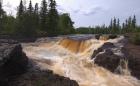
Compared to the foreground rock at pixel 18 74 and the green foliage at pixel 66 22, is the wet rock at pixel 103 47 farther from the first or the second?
the green foliage at pixel 66 22

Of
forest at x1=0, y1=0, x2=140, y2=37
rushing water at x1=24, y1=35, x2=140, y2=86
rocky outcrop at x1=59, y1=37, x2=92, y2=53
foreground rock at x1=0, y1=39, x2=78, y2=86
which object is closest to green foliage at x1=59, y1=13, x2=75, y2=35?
forest at x1=0, y1=0, x2=140, y2=37

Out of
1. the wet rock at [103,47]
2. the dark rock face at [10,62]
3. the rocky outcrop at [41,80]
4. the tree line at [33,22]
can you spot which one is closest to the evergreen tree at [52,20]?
the tree line at [33,22]


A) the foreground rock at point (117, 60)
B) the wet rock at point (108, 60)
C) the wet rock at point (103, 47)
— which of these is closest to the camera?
the foreground rock at point (117, 60)

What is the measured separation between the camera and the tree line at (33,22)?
56.5 meters

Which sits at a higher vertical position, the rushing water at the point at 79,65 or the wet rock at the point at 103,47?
the wet rock at the point at 103,47

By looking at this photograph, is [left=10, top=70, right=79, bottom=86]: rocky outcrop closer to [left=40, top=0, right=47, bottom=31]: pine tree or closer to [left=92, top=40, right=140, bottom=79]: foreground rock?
[left=92, top=40, right=140, bottom=79]: foreground rock

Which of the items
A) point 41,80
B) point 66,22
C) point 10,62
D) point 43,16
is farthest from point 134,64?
point 66,22

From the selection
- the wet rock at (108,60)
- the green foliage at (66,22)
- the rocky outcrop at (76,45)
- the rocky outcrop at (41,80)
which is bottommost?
the rocky outcrop at (41,80)

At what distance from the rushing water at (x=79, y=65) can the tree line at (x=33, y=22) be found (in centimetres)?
2149

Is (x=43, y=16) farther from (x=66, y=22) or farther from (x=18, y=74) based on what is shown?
(x=18, y=74)

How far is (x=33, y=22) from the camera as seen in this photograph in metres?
59.1

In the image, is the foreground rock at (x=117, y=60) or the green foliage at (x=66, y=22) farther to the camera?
the green foliage at (x=66, y=22)

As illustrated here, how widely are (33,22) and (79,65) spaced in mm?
34106

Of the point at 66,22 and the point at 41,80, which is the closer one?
the point at 41,80
